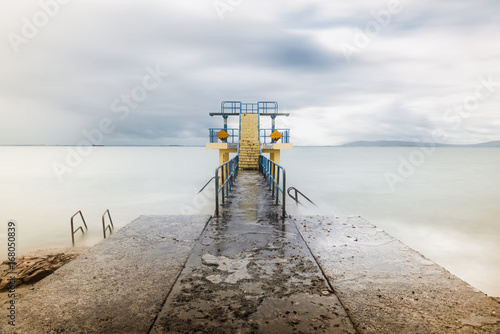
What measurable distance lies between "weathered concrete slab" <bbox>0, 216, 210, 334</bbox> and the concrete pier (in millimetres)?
11

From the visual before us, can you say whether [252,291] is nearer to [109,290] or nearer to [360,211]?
[109,290]

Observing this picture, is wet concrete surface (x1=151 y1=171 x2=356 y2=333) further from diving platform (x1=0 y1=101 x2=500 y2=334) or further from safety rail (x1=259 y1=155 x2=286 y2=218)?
safety rail (x1=259 y1=155 x2=286 y2=218)

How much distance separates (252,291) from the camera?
9.92 ft

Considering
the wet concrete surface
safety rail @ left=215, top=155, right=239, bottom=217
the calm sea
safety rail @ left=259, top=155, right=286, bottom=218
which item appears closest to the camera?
the wet concrete surface

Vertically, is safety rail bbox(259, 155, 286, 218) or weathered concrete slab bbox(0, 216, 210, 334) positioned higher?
safety rail bbox(259, 155, 286, 218)

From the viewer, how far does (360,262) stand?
12.8 ft

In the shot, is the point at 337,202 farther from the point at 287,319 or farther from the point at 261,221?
the point at 287,319

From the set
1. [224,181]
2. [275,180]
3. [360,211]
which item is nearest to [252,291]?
[224,181]

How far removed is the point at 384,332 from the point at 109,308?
241 cm

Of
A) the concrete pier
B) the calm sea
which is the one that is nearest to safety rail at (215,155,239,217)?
the concrete pier

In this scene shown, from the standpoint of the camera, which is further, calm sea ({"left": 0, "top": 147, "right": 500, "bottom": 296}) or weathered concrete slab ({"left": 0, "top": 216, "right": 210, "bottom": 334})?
calm sea ({"left": 0, "top": 147, "right": 500, "bottom": 296})

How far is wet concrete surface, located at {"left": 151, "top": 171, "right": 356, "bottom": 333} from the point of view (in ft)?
8.14

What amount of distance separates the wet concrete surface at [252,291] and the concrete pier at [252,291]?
11 millimetres

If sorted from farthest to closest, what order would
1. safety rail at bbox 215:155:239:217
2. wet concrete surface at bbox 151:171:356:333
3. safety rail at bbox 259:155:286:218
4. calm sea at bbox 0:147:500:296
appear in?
Result: calm sea at bbox 0:147:500:296 → safety rail at bbox 215:155:239:217 → safety rail at bbox 259:155:286:218 → wet concrete surface at bbox 151:171:356:333
